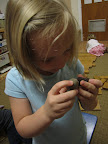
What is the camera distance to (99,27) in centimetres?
304

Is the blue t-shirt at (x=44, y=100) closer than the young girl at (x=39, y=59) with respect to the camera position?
No

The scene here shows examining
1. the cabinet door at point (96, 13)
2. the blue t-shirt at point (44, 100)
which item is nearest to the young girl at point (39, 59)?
the blue t-shirt at point (44, 100)

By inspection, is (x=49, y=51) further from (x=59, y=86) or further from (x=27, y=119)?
(x=27, y=119)

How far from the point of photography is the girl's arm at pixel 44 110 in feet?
1.18

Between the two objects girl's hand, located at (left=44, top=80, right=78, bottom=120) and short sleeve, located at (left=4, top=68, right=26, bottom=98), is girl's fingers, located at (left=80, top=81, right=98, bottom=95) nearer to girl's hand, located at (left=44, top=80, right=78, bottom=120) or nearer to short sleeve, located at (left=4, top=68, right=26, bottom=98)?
girl's hand, located at (left=44, top=80, right=78, bottom=120)

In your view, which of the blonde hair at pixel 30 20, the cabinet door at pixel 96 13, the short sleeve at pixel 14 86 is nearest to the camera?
the blonde hair at pixel 30 20

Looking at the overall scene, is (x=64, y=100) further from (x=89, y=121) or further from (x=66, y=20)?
(x=89, y=121)

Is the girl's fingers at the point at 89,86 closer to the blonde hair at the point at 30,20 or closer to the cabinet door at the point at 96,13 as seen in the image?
the blonde hair at the point at 30,20

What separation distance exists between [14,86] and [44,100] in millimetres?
119

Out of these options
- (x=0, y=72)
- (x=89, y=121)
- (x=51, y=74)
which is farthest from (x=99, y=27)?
(x=51, y=74)

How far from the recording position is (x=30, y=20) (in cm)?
34

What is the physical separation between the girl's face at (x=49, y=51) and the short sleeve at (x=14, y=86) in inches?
4.2

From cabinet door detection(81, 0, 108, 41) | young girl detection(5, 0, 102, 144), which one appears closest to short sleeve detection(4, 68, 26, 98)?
young girl detection(5, 0, 102, 144)

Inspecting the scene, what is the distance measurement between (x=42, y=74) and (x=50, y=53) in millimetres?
132
